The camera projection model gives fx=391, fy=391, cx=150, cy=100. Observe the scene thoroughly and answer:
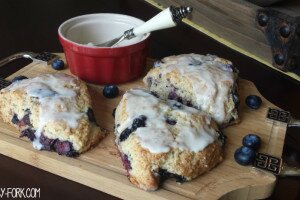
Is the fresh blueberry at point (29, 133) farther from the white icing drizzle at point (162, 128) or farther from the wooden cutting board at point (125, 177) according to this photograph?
the white icing drizzle at point (162, 128)

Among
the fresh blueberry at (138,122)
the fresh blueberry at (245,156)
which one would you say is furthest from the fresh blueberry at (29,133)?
the fresh blueberry at (245,156)

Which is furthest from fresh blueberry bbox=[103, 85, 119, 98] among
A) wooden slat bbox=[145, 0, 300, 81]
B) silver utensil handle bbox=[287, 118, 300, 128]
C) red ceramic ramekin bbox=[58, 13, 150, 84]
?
wooden slat bbox=[145, 0, 300, 81]

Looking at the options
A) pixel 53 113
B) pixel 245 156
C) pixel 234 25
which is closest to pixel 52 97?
pixel 53 113

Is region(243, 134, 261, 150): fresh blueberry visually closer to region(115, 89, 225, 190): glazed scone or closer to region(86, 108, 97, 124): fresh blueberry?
region(115, 89, 225, 190): glazed scone

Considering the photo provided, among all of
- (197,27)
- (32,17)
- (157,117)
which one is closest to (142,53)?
(157,117)

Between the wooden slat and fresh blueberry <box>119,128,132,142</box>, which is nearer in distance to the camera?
fresh blueberry <box>119,128,132,142</box>

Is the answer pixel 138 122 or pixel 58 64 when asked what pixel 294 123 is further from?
pixel 58 64
